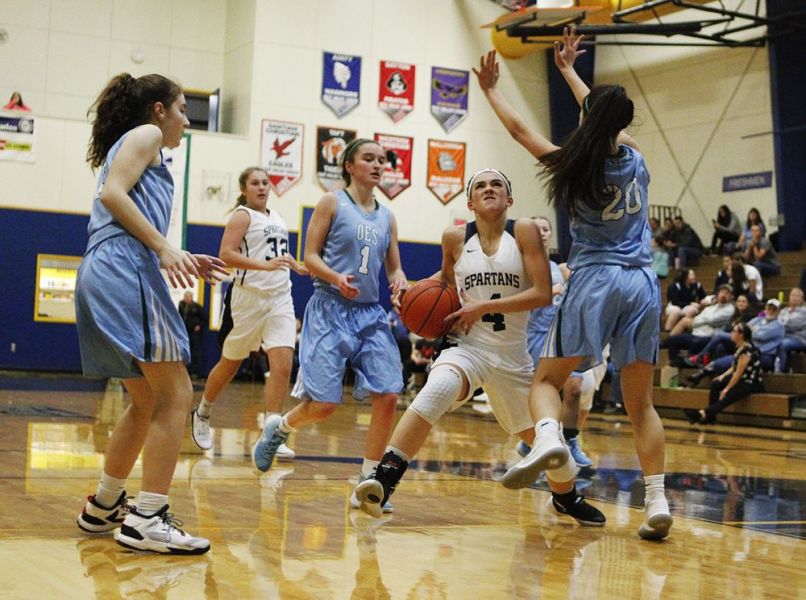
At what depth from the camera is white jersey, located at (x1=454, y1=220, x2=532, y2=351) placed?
495 centimetres

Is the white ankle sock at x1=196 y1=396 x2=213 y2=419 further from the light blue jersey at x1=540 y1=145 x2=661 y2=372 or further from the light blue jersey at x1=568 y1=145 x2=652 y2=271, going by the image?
the light blue jersey at x1=568 y1=145 x2=652 y2=271

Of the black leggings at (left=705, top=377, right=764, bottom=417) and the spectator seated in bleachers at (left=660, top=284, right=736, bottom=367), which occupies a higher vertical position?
the spectator seated in bleachers at (left=660, top=284, right=736, bottom=367)

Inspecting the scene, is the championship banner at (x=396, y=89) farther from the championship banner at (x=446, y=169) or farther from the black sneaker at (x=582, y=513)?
the black sneaker at (x=582, y=513)

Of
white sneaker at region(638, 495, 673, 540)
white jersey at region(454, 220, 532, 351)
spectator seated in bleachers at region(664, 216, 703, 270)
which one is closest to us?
white sneaker at region(638, 495, 673, 540)

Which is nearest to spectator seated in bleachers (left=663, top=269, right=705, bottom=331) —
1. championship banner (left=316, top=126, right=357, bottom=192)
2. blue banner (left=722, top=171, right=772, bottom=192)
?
blue banner (left=722, top=171, right=772, bottom=192)

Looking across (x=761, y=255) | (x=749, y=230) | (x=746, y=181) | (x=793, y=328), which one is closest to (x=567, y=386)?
(x=793, y=328)

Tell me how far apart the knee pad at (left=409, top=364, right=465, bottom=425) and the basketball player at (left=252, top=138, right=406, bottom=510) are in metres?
0.58

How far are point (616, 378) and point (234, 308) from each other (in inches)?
360

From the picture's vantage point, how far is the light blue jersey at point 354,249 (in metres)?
5.59

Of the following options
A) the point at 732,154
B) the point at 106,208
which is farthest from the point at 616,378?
the point at 106,208

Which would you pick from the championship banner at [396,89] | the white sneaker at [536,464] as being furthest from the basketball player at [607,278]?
the championship banner at [396,89]

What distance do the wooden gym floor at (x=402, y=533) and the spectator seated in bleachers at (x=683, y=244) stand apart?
39.2ft

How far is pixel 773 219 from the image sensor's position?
19359 millimetres

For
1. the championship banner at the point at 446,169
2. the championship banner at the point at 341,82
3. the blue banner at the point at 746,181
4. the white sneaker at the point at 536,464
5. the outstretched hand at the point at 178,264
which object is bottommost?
the white sneaker at the point at 536,464
